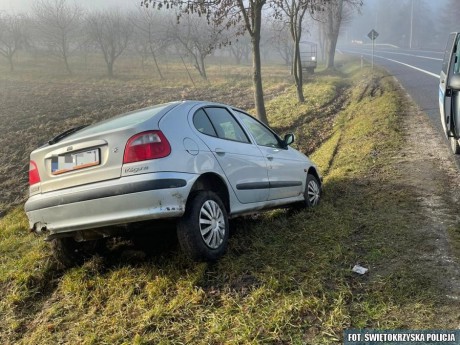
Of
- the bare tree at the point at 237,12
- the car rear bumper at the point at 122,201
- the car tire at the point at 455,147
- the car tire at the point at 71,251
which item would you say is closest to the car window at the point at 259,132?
the car rear bumper at the point at 122,201

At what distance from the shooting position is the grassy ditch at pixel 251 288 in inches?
116

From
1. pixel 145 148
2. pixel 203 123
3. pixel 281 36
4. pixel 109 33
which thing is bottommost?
pixel 145 148

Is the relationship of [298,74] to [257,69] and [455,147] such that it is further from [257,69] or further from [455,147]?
[455,147]

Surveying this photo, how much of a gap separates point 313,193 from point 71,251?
3.32 meters

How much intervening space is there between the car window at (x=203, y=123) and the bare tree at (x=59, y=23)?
44.6 metres

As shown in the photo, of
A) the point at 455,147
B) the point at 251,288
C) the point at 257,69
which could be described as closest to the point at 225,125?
the point at 251,288

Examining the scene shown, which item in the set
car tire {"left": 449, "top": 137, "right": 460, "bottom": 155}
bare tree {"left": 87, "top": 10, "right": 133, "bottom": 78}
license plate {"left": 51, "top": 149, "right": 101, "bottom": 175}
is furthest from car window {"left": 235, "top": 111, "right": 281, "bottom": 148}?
bare tree {"left": 87, "top": 10, "right": 133, "bottom": 78}

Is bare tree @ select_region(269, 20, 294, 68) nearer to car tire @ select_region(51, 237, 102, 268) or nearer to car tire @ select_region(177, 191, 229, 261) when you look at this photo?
car tire @ select_region(51, 237, 102, 268)

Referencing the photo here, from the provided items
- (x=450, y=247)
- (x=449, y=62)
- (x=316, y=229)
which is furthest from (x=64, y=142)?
(x=449, y=62)

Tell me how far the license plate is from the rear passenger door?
985 mm

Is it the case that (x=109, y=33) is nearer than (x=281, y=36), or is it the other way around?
(x=281, y=36)

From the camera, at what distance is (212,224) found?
379 centimetres

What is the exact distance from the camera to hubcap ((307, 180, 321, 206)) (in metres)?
5.89

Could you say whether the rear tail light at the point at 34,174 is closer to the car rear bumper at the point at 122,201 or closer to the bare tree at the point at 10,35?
the car rear bumper at the point at 122,201
